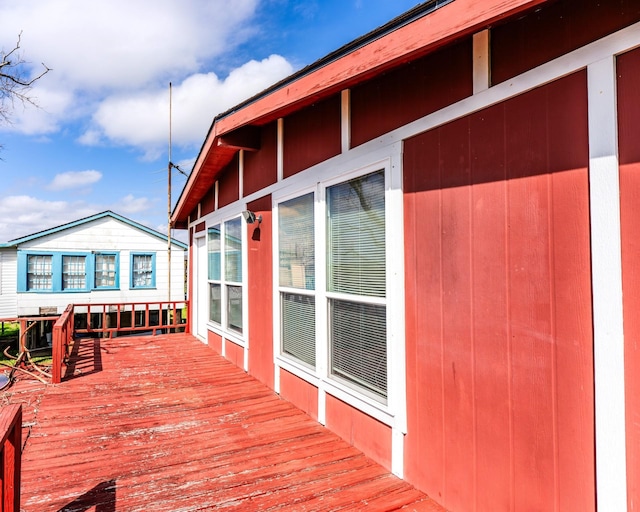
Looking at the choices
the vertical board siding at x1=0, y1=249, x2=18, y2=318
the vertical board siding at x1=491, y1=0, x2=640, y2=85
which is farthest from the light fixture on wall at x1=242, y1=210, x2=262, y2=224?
the vertical board siding at x1=0, y1=249, x2=18, y2=318

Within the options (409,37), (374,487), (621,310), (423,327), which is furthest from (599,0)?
(374,487)

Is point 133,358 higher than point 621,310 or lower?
lower

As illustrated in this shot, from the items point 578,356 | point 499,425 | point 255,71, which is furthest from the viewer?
point 255,71

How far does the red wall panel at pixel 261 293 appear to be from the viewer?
164 inches

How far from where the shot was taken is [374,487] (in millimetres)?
2252

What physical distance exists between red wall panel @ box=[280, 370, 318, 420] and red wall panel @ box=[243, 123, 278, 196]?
204cm

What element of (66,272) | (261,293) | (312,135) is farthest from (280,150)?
(66,272)

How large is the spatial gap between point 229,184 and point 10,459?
4374 mm

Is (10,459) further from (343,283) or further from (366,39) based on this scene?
(366,39)

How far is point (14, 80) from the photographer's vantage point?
8117 millimetres

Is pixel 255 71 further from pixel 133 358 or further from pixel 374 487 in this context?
pixel 374 487

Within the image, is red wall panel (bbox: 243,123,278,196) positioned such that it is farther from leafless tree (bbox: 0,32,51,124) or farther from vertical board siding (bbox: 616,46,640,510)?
leafless tree (bbox: 0,32,51,124)

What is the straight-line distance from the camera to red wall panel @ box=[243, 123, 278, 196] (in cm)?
410

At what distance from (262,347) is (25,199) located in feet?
393
